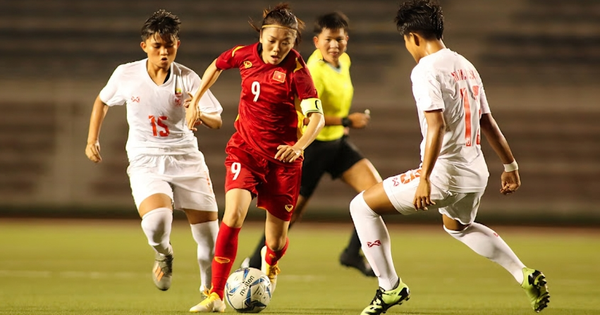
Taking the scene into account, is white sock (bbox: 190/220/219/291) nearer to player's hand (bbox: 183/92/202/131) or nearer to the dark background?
player's hand (bbox: 183/92/202/131)

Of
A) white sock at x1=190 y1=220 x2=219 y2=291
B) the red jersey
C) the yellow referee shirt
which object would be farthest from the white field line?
the red jersey

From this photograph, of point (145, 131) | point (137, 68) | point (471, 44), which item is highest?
point (137, 68)

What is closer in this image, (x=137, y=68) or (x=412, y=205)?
(x=412, y=205)

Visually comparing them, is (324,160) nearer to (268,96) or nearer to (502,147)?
(268,96)

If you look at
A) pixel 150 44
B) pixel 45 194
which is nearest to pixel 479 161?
pixel 150 44

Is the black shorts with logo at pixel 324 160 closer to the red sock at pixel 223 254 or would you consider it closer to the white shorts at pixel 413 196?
the red sock at pixel 223 254

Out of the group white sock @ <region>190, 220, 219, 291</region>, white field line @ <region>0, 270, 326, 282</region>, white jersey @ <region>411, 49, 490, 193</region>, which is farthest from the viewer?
white field line @ <region>0, 270, 326, 282</region>

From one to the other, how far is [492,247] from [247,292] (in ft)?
5.24

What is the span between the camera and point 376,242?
5.23 meters

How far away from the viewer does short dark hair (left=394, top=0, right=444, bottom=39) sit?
16.3 feet

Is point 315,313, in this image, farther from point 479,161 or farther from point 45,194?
point 45,194

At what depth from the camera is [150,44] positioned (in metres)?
5.94

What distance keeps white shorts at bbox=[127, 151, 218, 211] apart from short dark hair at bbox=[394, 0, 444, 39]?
194 cm

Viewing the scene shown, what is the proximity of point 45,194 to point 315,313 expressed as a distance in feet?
40.3
